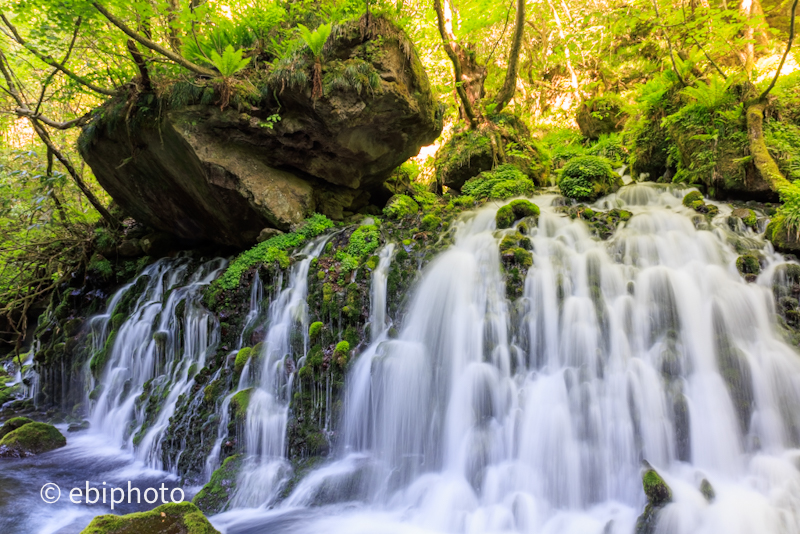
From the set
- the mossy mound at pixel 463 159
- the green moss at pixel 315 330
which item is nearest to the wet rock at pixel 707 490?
the green moss at pixel 315 330

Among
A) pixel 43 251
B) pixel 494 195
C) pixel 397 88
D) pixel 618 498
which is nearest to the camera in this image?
pixel 618 498

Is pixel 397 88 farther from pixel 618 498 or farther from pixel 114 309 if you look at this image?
pixel 114 309

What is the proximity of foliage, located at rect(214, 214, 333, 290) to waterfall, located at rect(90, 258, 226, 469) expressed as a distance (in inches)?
28.1

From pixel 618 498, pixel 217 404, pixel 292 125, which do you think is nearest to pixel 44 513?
pixel 217 404

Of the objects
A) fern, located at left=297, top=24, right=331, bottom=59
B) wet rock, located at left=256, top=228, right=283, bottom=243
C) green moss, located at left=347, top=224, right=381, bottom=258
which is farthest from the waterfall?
fern, located at left=297, top=24, right=331, bottom=59

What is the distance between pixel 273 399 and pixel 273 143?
16.8ft

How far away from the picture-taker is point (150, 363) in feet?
24.4

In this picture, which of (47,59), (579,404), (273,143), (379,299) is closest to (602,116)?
(273,143)

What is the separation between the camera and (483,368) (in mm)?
4922

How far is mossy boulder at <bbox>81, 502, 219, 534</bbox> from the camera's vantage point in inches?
126

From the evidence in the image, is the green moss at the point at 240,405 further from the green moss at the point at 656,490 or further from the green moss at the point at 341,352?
the green moss at the point at 656,490

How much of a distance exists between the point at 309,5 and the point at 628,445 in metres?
9.97

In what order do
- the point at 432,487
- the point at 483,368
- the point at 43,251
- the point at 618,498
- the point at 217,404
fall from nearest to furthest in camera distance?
the point at 618,498, the point at 432,487, the point at 483,368, the point at 217,404, the point at 43,251

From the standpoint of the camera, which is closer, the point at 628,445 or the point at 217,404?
the point at 628,445
